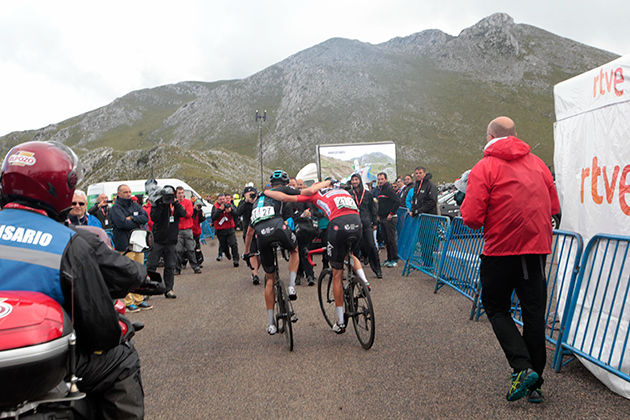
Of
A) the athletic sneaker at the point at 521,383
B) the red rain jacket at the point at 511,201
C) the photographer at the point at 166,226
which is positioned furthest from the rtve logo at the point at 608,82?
the photographer at the point at 166,226

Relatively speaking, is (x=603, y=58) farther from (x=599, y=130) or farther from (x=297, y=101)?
(x=599, y=130)

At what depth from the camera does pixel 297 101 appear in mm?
132750

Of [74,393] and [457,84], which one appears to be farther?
[457,84]

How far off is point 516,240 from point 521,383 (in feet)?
3.57

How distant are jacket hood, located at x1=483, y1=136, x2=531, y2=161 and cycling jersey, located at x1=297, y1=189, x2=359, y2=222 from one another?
6.63 ft

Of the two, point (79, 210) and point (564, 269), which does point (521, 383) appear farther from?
point (79, 210)

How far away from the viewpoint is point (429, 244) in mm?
8195

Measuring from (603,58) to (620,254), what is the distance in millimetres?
176883

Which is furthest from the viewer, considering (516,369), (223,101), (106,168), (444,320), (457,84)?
(223,101)

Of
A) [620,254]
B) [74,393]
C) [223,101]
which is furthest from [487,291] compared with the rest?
[223,101]

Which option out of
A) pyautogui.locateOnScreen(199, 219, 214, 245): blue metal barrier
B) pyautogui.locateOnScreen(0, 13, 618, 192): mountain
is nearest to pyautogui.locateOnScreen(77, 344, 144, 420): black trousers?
pyautogui.locateOnScreen(199, 219, 214, 245): blue metal barrier

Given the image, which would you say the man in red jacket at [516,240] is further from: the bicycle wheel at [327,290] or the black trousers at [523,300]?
the bicycle wheel at [327,290]

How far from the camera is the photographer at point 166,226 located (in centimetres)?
802

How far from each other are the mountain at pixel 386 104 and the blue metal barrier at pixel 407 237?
6234cm
